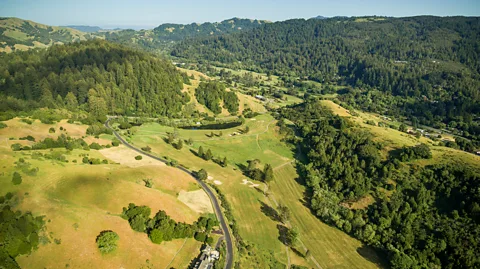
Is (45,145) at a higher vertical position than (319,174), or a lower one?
higher

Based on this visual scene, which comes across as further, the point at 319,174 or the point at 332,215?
the point at 319,174

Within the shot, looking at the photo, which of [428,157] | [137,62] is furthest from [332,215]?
[137,62]

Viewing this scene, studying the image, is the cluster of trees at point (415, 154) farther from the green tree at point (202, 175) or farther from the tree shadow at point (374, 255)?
the green tree at point (202, 175)

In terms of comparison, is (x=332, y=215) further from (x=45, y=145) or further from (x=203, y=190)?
(x=45, y=145)

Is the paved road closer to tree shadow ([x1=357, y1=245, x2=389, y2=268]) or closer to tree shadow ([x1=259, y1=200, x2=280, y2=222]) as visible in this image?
tree shadow ([x1=259, y1=200, x2=280, y2=222])

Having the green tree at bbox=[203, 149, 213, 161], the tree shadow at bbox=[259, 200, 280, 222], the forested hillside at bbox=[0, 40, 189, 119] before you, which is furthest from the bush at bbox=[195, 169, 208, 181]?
the forested hillside at bbox=[0, 40, 189, 119]

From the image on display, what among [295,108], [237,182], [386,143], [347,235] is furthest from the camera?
[295,108]

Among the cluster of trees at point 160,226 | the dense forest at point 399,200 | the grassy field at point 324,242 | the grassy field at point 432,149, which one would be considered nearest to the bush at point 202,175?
the grassy field at point 324,242

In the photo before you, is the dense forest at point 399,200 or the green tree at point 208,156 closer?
the dense forest at point 399,200
